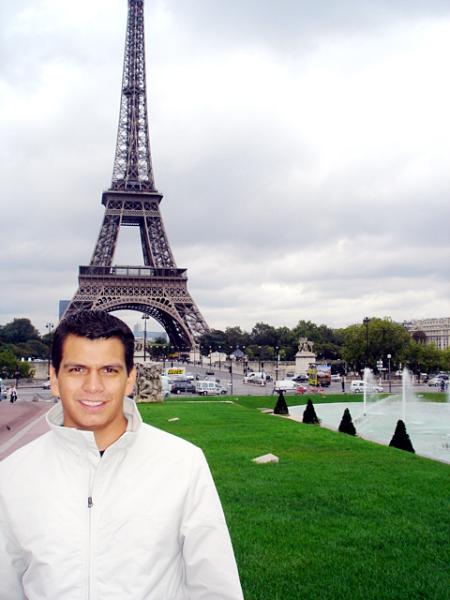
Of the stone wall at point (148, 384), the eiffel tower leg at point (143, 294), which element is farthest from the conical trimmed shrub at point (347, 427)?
the eiffel tower leg at point (143, 294)

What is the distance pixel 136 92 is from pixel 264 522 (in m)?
81.2

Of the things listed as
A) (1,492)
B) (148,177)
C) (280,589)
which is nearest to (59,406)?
(1,492)

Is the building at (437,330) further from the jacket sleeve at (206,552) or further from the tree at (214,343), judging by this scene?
the jacket sleeve at (206,552)

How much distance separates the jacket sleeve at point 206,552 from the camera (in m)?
2.64

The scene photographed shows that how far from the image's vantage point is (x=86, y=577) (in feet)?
8.52

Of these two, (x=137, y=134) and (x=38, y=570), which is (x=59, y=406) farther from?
(x=137, y=134)

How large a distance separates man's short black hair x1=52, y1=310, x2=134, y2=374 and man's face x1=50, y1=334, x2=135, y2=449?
0.03 metres

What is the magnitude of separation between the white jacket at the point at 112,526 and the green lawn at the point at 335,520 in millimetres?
3924

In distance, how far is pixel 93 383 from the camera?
2.92 m

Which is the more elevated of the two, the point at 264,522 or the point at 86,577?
the point at 86,577

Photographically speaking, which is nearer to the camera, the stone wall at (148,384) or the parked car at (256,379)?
the stone wall at (148,384)

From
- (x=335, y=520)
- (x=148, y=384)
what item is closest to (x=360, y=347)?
(x=148, y=384)

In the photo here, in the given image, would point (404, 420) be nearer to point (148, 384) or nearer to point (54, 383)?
point (148, 384)

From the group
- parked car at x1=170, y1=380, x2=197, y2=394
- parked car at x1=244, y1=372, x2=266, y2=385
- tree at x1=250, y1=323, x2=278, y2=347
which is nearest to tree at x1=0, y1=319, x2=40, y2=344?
tree at x1=250, y1=323, x2=278, y2=347
